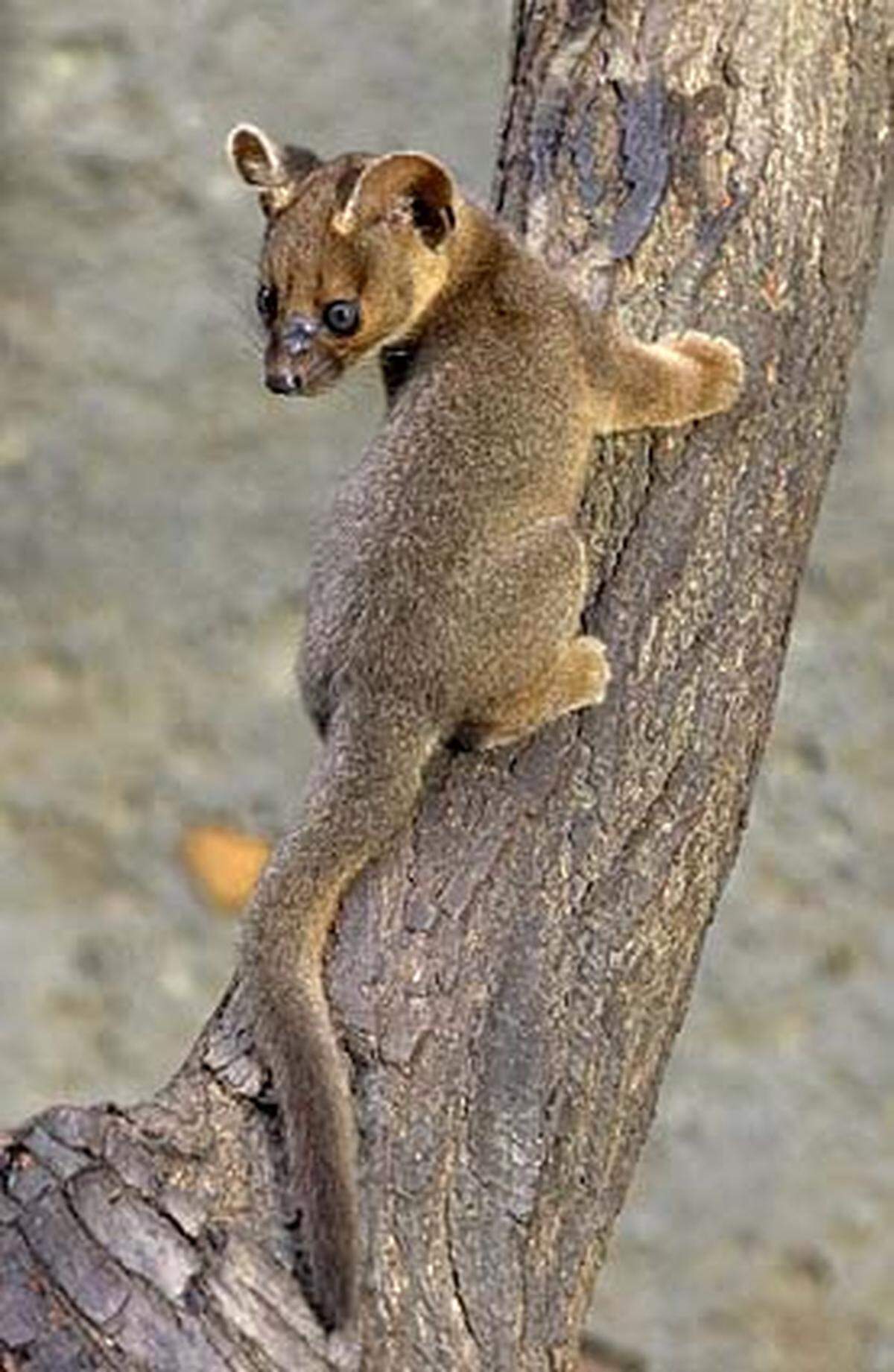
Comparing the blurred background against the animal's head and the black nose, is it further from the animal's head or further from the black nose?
the black nose

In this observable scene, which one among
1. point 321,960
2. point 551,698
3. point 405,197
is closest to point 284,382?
point 405,197

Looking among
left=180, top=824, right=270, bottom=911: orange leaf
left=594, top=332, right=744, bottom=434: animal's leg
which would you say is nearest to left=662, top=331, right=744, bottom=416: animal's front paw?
left=594, top=332, right=744, bottom=434: animal's leg

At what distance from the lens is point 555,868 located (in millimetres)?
3322

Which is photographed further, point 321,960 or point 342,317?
point 342,317

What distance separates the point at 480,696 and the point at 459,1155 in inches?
22.4

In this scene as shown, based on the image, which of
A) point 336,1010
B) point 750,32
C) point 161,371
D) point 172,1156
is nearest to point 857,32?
point 750,32

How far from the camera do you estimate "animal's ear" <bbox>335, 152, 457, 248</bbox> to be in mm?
3664

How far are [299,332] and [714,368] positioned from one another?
45cm

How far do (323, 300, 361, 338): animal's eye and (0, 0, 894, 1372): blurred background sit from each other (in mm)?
1981

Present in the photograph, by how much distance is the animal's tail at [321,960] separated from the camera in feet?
9.51

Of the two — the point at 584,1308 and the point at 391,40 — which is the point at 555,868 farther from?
the point at 391,40

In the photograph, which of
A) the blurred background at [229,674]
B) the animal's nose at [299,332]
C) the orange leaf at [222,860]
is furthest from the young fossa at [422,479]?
the orange leaf at [222,860]

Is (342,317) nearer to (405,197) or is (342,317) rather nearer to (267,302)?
(267,302)

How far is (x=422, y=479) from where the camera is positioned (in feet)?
11.8
